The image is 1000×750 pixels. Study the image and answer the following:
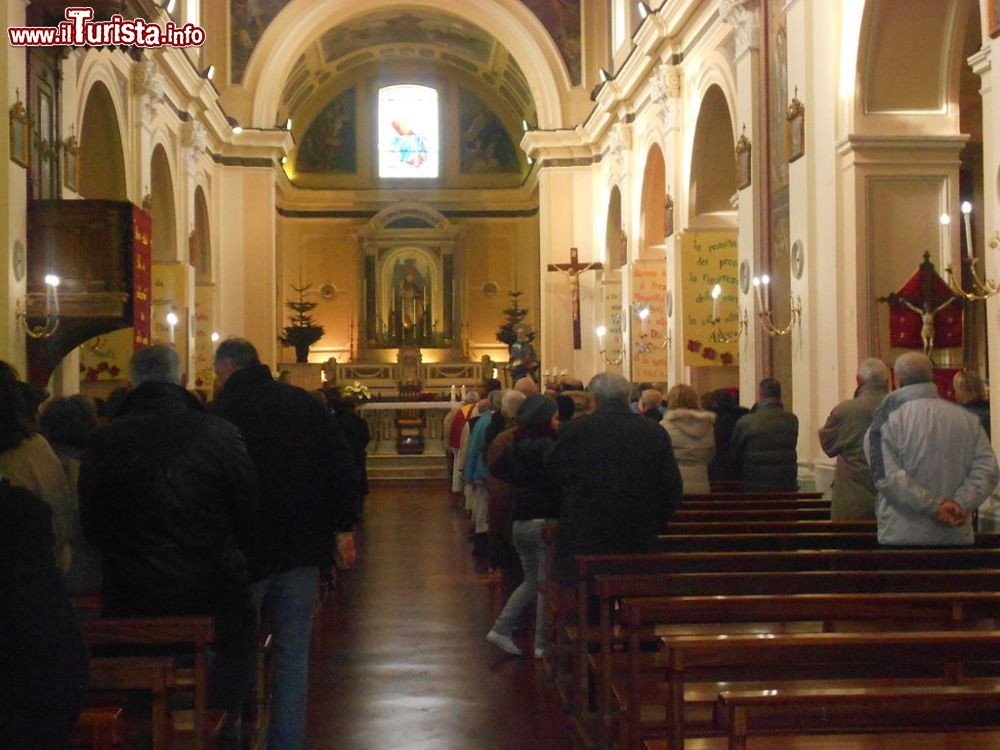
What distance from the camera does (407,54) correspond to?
31250 millimetres

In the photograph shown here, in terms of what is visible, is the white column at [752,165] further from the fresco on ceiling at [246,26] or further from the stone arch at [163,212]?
the fresco on ceiling at [246,26]

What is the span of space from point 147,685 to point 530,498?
3908mm

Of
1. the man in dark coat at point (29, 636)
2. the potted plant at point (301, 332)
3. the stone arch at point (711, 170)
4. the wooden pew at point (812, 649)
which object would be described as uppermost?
the stone arch at point (711, 170)

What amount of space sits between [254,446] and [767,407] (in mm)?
4899

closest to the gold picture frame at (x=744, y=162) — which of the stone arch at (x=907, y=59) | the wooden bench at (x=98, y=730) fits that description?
the stone arch at (x=907, y=59)

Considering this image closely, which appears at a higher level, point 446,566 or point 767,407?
point 767,407

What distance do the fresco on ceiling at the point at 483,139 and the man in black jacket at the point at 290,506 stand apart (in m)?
28.3

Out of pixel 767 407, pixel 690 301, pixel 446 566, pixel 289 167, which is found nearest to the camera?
pixel 767 407

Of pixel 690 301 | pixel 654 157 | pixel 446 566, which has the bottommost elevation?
pixel 446 566

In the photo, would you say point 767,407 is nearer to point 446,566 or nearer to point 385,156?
point 446,566

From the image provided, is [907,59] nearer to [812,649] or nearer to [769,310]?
[769,310]

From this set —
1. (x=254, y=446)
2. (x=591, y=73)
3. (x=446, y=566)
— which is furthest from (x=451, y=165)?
(x=254, y=446)

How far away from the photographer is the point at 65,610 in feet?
7.73

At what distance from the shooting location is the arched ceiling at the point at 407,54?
2803 cm
